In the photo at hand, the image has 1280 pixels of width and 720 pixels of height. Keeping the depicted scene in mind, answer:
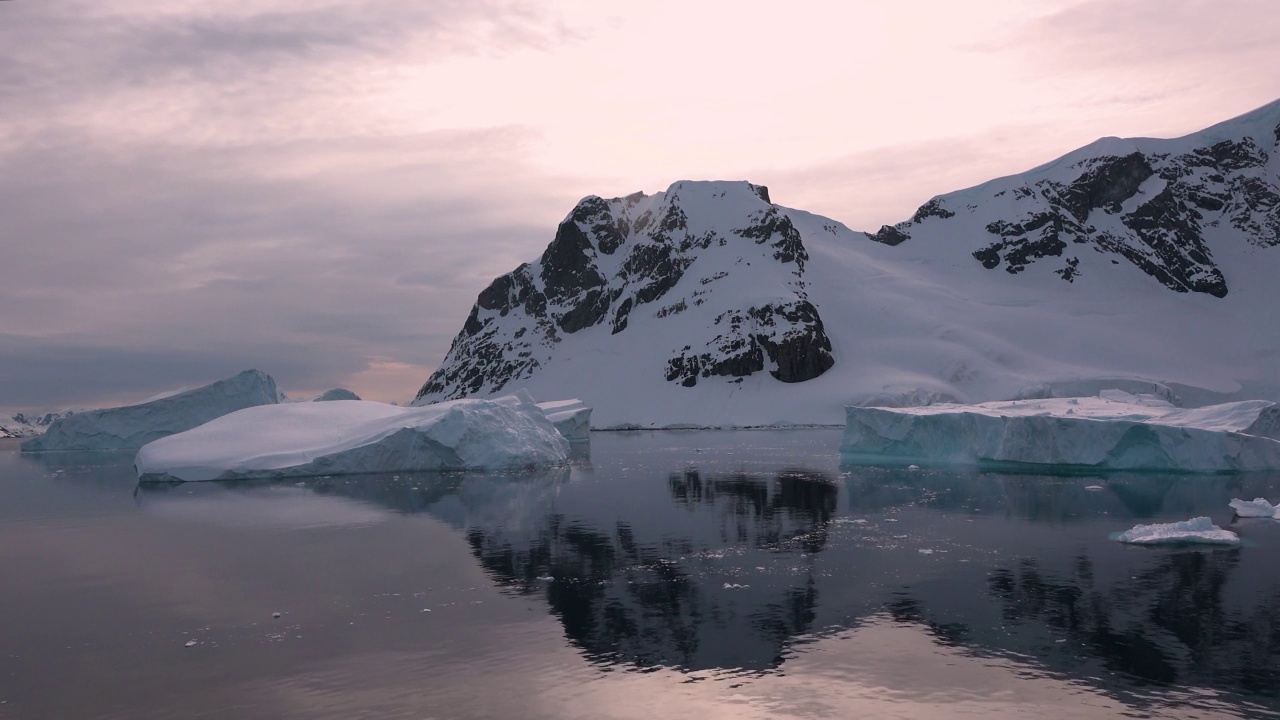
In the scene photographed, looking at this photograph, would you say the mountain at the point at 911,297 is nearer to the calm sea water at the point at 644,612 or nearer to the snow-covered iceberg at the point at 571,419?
the snow-covered iceberg at the point at 571,419

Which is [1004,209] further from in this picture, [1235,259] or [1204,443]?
[1204,443]

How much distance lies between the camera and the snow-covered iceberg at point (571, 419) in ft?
243

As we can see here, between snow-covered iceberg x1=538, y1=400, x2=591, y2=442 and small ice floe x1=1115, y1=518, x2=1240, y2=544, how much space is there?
50.9 meters

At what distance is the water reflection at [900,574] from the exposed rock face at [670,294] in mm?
92431

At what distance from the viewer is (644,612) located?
18.4m

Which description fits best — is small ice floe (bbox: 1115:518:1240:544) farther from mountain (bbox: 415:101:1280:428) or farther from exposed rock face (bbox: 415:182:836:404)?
exposed rock face (bbox: 415:182:836:404)

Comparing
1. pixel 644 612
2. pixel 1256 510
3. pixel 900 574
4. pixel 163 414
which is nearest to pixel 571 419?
pixel 163 414

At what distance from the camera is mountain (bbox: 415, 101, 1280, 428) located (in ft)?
390

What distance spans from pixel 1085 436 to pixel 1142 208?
131 meters

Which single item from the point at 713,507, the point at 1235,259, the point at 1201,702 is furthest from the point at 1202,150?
the point at 1201,702

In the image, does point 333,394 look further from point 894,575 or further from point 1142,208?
point 1142,208

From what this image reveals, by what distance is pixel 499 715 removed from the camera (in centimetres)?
1295

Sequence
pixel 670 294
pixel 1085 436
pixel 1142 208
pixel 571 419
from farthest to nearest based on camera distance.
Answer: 1. pixel 1142 208
2. pixel 670 294
3. pixel 571 419
4. pixel 1085 436

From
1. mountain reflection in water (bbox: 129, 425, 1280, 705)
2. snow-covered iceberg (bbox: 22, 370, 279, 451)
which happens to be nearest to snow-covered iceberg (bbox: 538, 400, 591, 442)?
snow-covered iceberg (bbox: 22, 370, 279, 451)
